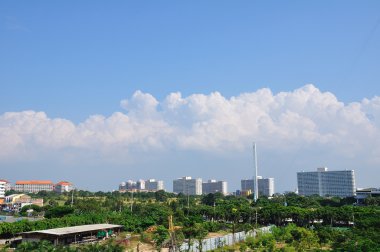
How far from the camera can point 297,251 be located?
24.7 meters

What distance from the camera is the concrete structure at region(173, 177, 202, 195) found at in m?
158

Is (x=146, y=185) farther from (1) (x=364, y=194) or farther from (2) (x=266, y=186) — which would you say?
(1) (x=364, y=194)

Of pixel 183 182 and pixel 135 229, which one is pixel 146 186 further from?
pixel 135 229

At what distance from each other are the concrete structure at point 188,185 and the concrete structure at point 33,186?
5443cm

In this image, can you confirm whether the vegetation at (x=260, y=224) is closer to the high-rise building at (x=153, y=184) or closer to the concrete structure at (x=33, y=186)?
the concrete structure at (x=33, y=186)

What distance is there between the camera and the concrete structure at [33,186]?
415 ft

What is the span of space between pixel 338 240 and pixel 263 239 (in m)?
5.30

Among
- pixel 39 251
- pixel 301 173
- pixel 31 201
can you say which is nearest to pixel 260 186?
pixel 301 173

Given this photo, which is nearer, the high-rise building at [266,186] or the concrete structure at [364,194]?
the concrete structure at [364,194]

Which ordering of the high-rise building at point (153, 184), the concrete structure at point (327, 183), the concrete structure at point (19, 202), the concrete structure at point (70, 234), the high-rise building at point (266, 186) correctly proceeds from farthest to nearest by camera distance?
the high-rise building at point (153, 184) → the high-rise building at point (266, 186) → the concrete structure at point (327, 183) → the concrete structure at point (19, 202) → the concrete structure at point (70, 234)

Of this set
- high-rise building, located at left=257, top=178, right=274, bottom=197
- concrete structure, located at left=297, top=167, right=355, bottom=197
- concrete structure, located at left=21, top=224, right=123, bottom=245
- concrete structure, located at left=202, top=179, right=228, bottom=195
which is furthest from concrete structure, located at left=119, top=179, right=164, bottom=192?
concrete structure, located at left=21, top=224, right=123, bottom=245

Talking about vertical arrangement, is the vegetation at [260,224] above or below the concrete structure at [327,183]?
below

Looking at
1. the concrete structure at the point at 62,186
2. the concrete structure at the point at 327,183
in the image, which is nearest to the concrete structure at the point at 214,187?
the concrete structure at the point at 327,183

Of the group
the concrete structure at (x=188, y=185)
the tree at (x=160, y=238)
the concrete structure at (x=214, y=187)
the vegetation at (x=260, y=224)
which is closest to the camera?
the vegetation at (x=260, y=224)
